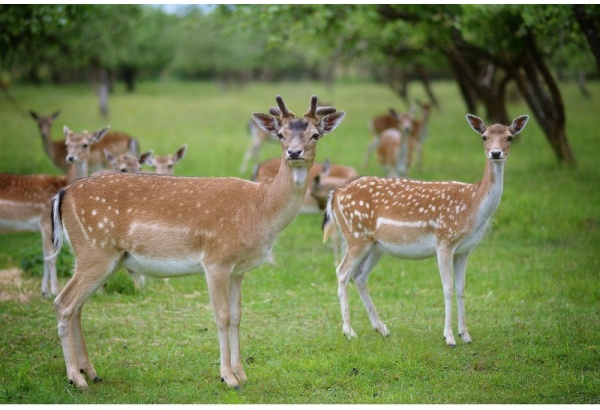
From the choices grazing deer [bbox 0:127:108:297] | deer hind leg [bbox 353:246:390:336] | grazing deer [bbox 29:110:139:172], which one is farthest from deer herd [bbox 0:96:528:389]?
grazing deer [bbox 29:110:139:172]

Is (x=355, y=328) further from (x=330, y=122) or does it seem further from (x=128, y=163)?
(x=128, y=163)

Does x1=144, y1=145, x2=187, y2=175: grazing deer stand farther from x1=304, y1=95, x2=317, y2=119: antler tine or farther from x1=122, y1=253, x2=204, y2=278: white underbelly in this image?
x1=304, y1=95, x2=317, y2=119: antler tine

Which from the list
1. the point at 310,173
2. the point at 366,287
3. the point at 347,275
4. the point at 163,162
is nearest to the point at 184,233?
the point at 347,275

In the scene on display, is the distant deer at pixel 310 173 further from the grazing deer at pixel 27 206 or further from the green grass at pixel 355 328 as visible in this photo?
the grazing deer at pixel 27 206

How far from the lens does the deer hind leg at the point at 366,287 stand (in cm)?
721

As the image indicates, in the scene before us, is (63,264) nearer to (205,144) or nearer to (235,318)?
(235,318)

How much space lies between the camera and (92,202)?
6062mm

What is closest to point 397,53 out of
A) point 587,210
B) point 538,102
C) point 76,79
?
point 538,102

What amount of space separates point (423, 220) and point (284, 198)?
159 centimetres

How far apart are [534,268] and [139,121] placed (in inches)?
822

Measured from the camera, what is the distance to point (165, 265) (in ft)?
19.5

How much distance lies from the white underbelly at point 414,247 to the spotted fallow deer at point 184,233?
4.57 feet

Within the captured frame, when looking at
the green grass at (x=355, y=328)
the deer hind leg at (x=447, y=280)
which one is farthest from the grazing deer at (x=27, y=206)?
the deer hind leg at (x=447, y=280)

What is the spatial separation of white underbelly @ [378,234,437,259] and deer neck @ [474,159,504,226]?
0.44 metres
